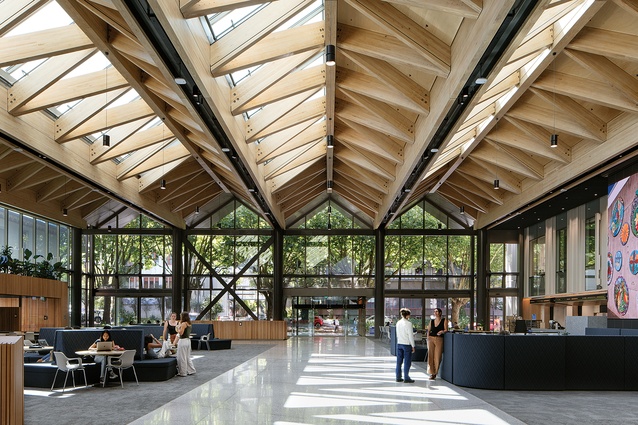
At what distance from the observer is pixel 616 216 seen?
58.6 feet

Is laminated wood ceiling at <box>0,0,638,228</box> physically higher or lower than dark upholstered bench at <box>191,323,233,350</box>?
higher

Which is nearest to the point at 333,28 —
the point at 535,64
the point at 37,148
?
the point at 535,64

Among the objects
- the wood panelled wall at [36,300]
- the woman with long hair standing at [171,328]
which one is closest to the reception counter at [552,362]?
the woman with long hair standing at [171,328]

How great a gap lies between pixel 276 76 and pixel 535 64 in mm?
4622

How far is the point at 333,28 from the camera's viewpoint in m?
9.95

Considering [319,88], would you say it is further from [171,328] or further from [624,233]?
[624,233]

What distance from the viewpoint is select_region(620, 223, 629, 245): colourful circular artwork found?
1709 centimetres

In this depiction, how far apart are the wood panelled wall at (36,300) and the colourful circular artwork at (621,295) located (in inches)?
648

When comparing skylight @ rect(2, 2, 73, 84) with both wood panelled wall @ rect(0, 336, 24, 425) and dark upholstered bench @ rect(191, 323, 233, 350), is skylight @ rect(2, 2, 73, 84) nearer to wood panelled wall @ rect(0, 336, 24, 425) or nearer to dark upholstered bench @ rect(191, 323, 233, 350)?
wood panelled wall @ rect(0, 336, 24, 425)

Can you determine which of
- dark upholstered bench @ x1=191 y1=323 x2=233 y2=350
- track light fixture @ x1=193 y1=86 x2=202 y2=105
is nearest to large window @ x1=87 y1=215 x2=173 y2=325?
dark upholstered bench @ x1=191 y1=323 x2=233 y2=350

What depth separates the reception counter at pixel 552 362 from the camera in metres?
11.7

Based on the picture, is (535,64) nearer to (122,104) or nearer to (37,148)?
(122,104)

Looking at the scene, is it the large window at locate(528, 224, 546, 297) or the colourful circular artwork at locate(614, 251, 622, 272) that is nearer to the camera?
the colourful circular artwork at locate(614, 251, 622, 272)

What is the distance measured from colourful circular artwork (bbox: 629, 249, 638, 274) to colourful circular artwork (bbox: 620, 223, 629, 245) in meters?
0.53
